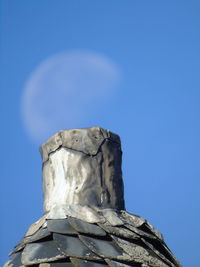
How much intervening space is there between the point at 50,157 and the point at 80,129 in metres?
0.32

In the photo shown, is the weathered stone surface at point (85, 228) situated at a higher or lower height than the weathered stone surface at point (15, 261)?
higher

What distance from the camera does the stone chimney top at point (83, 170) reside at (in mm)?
3861

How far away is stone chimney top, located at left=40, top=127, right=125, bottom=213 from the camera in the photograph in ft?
12.7

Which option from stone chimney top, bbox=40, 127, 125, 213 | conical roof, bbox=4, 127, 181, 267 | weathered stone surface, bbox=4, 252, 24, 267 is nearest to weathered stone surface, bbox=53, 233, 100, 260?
conical roof, bbox=4, 127, 181, 267

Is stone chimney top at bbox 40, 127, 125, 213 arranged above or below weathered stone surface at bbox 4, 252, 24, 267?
above

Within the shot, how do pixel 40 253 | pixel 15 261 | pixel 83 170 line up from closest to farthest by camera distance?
1. pixel 40 253
2. pixel 15 261
3. pixel 83 170

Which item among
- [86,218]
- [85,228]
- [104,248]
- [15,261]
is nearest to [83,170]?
[86,218]

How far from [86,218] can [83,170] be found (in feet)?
1.39

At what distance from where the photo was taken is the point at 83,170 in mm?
3900

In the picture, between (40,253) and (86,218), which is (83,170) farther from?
(40,253)

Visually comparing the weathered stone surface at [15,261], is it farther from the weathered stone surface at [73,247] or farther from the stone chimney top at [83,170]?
the stone chimney top at [83,170]

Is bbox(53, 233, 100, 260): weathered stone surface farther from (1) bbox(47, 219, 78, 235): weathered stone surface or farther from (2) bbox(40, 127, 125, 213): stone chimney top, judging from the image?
(2) bbox(40, 127, 125, 213): stone chimney top

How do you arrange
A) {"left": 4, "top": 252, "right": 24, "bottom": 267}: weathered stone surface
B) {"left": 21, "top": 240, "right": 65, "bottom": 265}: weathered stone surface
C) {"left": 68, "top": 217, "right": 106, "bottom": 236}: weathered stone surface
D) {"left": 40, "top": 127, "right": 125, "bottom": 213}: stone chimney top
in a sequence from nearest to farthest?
{"left": 21, "top": 240, "right": 65, "bottom": 265}: weathered stone surface < {"left": 4, "top": 252, "right": 24, "bottom": 267}: weathered stone surface < {"left": 68, "top": 217, "right": 106, "bottom": 236}: weathered stone surface < {"left": 40, "top": 127, "right": 125, "bottom": 213}: stone chimney top

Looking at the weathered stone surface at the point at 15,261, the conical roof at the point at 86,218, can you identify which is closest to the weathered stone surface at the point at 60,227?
the conical roof at the point at 86,218
